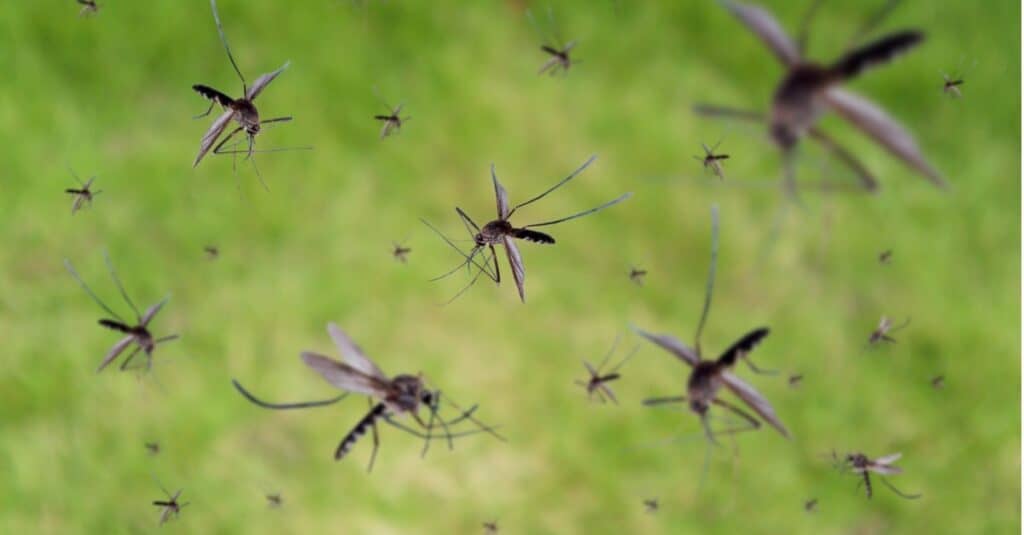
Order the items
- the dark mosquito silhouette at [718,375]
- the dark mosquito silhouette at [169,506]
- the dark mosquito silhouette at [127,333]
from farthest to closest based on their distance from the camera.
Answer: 1. the dark mosquito silhouette at [169,506]
2. the dark mosquito silhouette at [127,333]
3. the dark mosquito silhouette at [718,375]

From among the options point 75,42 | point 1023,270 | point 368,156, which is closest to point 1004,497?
point 1023,270

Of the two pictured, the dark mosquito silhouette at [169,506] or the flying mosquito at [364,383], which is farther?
the dark mosquito silhouette at [169,506]

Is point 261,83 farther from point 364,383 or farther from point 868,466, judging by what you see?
point 868,466

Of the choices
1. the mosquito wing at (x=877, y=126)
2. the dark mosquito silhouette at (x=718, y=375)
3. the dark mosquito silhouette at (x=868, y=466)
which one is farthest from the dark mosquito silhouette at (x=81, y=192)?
the dark mosquito silhouette at (x=868, y=466)

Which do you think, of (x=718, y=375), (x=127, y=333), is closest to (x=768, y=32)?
(x=718, y=375)

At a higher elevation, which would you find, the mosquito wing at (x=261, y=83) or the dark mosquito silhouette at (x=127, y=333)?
the dark mosquito silhouette at (x=127, y=333)

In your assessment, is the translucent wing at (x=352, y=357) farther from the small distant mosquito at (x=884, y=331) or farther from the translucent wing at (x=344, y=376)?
the small distant mosquito at (x=884, y=331)
